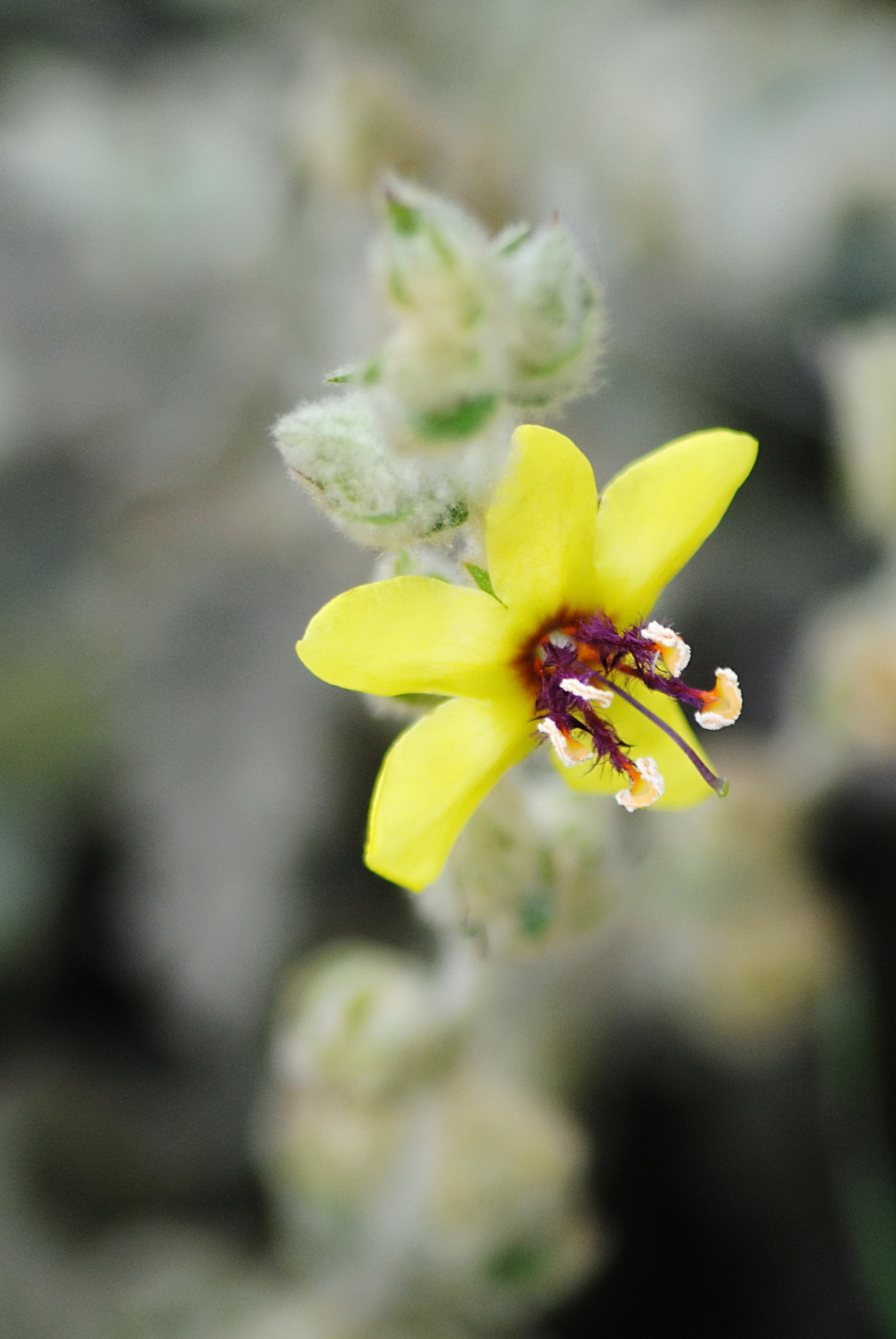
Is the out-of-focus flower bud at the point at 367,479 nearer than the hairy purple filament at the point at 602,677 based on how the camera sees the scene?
Yes

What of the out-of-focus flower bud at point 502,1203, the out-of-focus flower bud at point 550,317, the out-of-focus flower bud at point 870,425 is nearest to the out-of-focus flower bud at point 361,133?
the out-of-focus flower bud at point 870,425

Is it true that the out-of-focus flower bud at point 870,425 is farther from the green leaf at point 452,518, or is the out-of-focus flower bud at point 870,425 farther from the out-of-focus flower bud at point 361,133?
the green leaf at point 452,518

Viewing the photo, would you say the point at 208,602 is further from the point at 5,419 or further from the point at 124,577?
the point at 5,419

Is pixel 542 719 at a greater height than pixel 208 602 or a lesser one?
lesser

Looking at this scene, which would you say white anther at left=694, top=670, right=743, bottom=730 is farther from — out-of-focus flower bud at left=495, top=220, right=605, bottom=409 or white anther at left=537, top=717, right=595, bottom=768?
out-of-focus flower bud at left=495, top=220, right=605, bottom=409

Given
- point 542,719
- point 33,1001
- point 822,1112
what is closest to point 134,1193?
point 33,1001
